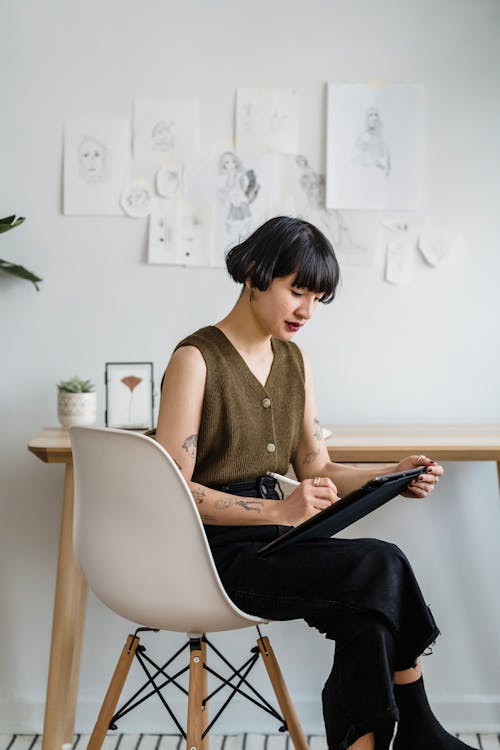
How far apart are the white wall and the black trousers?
92 cm

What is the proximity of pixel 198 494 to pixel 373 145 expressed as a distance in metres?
1.17

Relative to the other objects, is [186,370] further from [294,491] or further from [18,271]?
[18,271]

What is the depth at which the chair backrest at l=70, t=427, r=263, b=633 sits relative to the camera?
4.97 feet

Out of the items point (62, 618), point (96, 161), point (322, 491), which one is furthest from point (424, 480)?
point (96, 161)

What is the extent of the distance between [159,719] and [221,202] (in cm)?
132

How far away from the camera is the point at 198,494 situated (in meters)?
1.63

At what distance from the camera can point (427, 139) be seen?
2.41m

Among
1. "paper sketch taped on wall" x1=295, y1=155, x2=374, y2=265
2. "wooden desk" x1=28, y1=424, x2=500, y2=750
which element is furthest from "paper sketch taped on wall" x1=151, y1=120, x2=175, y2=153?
"wooden desk" x1=28, y1=424, x2=500, y2=750

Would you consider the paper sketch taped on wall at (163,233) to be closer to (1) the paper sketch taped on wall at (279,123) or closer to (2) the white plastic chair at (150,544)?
(1) the paper sketch taped on wall at (279,123)

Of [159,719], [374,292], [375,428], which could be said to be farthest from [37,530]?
[374,292]

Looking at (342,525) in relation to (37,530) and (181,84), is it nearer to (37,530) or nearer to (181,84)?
(37,530)

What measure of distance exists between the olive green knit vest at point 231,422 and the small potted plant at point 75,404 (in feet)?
1.82

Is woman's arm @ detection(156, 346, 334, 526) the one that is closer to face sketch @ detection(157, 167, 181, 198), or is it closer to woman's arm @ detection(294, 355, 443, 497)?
woman's arm @ detection(294, 355, 443, 497)

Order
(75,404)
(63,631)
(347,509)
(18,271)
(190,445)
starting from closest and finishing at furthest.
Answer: (347,509), (190,445), (63,631), (75,404), (18,271)
